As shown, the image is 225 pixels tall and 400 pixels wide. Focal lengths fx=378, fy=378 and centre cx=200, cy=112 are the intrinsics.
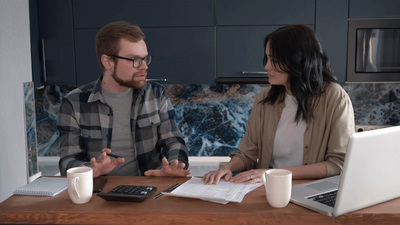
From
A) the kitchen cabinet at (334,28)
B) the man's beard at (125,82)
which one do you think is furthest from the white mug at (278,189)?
the kitchen cabinet at (334,28)

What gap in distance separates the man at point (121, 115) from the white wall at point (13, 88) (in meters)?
0.60

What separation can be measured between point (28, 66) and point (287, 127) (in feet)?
6.02

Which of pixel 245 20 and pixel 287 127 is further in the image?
pixel 245 20

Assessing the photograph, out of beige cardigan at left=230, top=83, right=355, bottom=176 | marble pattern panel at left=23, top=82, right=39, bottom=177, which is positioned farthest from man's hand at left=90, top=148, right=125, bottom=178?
marble pattern panel at left=23, top=82, right=39, bottom=177

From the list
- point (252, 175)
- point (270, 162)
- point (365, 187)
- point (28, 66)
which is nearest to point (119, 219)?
point (252, 175)

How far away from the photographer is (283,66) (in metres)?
Result: 1.80

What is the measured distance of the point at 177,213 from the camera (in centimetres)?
112

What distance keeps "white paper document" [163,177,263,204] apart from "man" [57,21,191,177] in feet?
1.92

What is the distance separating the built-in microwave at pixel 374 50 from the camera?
8.82ft

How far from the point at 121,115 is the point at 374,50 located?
1868 mm

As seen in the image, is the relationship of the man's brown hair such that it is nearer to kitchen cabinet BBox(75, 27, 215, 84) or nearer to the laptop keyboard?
kitchen cabinet BBox(75, 27, 215, 84)

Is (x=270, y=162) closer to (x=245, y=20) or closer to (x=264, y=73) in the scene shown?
(x=264, y=73)

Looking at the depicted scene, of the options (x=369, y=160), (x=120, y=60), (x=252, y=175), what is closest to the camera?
(x=369, y=160)

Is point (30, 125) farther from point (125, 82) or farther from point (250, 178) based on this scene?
point (250, 178)
